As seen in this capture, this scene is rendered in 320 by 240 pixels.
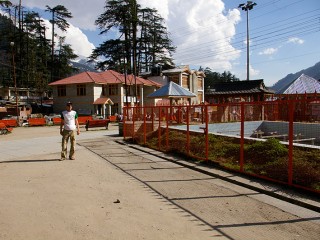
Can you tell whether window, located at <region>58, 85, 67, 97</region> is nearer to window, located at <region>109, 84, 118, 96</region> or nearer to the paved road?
window, located at <region>109, 84, 118, 96</region>

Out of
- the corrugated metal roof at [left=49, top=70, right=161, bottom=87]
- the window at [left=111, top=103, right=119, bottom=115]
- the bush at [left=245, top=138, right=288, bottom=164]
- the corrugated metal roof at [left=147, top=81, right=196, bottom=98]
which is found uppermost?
the corrugated metal roof at [left=49, top=70, right=161, bottom=87]

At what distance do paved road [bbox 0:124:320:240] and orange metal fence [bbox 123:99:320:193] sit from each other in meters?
0.71

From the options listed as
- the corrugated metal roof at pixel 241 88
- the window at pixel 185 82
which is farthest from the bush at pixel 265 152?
the window at pixel 185 82

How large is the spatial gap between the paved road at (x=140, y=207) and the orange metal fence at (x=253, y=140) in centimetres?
71

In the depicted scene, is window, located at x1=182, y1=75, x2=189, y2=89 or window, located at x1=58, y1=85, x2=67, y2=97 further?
window, located at x1=182, y1=75, x2=189, y2=89

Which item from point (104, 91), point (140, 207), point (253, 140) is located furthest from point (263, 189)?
point (104, 91)

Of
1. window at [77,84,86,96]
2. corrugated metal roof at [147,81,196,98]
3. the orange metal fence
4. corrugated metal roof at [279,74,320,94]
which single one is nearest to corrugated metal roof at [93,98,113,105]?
window at [77,84,86,96]

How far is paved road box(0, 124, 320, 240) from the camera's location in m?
4.28

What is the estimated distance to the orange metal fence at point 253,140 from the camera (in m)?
6.65

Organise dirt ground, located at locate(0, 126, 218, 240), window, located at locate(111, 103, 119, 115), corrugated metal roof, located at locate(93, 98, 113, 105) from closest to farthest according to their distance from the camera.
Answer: dirt ground, located at locate(0, 126, 218, 240)
corrugated metal roof, located at locate(93, 98, 113, 105)
window, located at locate(111, 103, 119, 115)

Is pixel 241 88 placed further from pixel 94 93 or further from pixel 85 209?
pixel 85 209

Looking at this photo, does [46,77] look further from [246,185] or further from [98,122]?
[246,185]

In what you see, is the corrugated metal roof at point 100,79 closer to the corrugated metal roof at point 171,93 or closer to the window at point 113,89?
the window at point 113,89

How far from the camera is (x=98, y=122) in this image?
23453 mm
